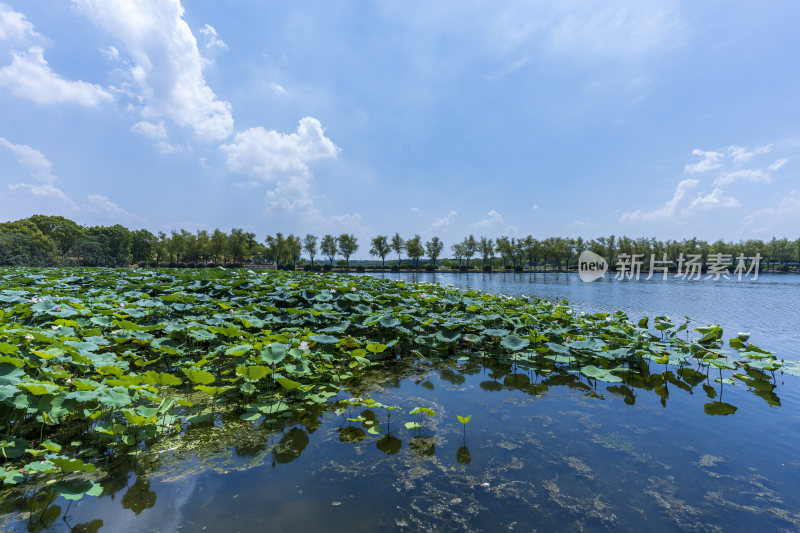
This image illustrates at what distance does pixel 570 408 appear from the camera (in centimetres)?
454

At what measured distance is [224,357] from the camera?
19.9 ft

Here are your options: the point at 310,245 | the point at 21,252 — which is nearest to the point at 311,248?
the point at 310,245

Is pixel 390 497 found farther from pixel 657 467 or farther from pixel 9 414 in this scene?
pixel 9 414

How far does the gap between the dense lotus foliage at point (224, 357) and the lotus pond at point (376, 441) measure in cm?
4

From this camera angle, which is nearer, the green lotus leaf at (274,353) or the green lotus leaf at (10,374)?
the green lotus leaf at (10,374)

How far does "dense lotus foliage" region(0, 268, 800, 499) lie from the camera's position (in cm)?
299

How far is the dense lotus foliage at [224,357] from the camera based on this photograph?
9.80ft

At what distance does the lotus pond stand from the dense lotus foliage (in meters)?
0.04

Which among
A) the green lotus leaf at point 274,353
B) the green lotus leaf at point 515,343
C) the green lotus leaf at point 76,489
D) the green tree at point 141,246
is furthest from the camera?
the green tree at point 141,246

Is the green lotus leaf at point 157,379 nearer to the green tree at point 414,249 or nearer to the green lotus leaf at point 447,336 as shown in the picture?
the green lotus leaf at point 447,336

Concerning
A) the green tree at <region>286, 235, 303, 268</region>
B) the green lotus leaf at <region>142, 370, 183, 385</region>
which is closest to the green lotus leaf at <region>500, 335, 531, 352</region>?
the green lotus leaf at <region>142, 370, 183, 385</region>

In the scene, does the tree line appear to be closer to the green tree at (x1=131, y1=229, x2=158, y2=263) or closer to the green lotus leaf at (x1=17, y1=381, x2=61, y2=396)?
the green tree at (x1=131, y1=229, x2=158, y2=263)

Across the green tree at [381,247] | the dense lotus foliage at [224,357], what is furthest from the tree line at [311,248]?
the dense lotus foliage at [224,357]

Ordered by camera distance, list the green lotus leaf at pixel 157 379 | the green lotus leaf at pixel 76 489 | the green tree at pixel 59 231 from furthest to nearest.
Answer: the green tree at pixel 59 231 → the green lotus leaf at pixel 157 379 → the green lotus leaf at pixel 76 489
